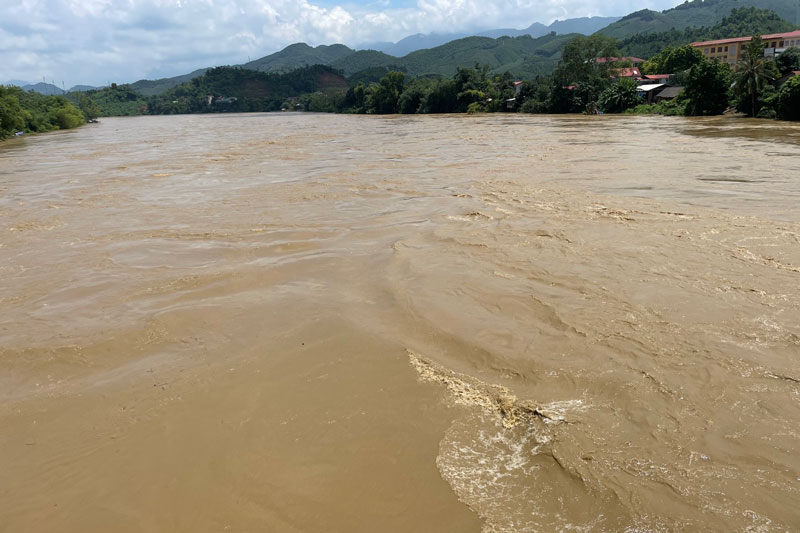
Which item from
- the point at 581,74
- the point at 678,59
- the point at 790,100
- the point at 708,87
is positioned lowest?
the point at 790,100

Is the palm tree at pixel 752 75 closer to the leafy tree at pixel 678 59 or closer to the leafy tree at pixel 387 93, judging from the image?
the leafy tree at pixel 678 59

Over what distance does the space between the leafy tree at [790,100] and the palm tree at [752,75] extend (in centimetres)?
290

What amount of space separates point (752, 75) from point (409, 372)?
42.3 m

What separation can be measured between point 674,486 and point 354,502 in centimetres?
177

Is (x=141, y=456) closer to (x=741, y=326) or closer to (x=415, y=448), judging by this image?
(x=415, y=448)

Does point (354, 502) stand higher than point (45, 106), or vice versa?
point (45, 106)

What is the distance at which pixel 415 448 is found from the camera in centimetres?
327

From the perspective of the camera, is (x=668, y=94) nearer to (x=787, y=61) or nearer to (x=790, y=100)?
(x=787, y=61)

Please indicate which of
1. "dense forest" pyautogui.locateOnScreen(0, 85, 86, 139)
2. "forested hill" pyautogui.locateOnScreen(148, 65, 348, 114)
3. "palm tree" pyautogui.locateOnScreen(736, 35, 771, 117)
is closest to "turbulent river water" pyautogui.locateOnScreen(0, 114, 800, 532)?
"palm tree" pyautogui.locateOnScreen(736, 35, 771, 117)

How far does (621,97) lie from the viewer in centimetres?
5144

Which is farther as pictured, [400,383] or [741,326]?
[741,326]

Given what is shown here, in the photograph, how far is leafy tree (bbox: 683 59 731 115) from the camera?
128 ft

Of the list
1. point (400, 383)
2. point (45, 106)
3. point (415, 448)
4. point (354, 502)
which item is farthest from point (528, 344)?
point (45, 106)

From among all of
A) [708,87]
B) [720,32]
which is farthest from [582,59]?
[720,32]
